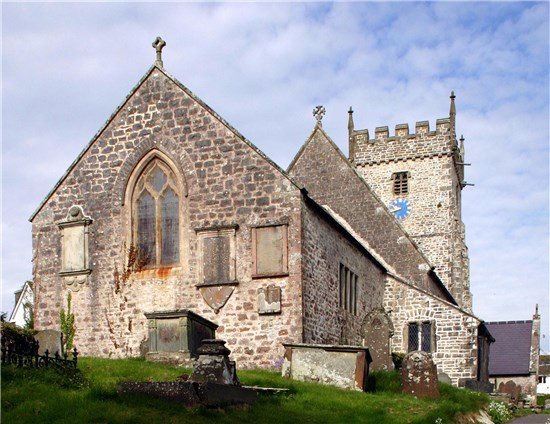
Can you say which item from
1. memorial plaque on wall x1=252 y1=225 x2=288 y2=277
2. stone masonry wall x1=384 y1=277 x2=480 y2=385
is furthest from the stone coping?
stone masonry wall x1=384 y1=277 x2=480 y2=385

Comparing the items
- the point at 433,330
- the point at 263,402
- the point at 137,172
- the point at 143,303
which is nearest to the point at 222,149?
the point at 137,172

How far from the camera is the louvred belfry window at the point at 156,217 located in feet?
80.2

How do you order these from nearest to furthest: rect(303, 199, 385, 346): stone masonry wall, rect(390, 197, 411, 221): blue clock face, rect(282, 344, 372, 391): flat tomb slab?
rect(282, 344, 372, 391): flat tomb slab < rect(303, 199, 385, 346): stone masonry wall < rect(390, 197, 411, 221): blue clock face

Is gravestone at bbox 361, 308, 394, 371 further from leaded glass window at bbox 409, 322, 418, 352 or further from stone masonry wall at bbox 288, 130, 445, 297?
stone masonry wall at bbox 288, 130, 445, 297

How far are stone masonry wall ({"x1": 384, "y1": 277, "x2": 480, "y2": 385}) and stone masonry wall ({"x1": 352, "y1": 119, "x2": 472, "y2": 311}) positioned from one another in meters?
15.2

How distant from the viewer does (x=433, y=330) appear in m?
32.0

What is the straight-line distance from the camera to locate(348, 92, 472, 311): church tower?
48750mm

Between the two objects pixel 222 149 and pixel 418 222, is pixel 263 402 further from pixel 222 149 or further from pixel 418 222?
pixel 418 222

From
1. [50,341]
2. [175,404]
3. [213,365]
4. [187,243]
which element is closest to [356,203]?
[187,243]

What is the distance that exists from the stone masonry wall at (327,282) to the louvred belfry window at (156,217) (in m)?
3.86

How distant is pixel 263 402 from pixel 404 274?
2059 centimetres

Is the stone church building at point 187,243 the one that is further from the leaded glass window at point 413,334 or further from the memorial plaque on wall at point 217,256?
the leaded glass window at point 413,334

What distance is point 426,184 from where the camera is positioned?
164ft

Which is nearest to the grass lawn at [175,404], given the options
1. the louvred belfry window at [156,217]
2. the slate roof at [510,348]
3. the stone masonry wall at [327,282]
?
the stone masonry wall at [327,282]
